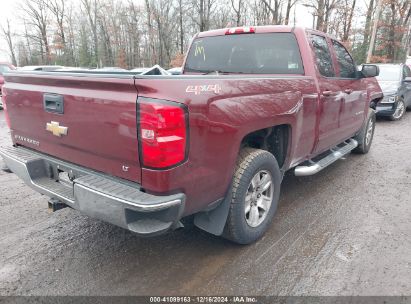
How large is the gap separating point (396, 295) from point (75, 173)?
2683 mm

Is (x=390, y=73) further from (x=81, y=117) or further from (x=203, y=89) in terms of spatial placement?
(x=81, y=117)

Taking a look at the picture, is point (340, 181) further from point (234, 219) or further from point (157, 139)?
point (157, 139)

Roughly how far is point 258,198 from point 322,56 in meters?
2.15

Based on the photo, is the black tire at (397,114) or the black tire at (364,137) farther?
the black tire at (397,114)

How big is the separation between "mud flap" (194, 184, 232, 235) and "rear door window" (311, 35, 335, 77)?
86.1 inches

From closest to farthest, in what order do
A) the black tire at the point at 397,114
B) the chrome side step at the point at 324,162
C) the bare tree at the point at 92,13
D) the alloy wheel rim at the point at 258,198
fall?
the alloy wheel rim at the point at 258,198, the chrome side step at the point at 324,162, the black tire at the point at 397,114, the bare tree at the point at 92,13

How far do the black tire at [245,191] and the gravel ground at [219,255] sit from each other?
0.52 feet

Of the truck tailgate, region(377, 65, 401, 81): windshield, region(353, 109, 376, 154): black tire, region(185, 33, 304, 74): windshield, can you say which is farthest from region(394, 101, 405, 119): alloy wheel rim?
the truck tailgate

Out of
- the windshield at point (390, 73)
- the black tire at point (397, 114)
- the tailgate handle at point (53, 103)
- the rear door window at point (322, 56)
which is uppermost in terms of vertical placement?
the rear door window at point (322, 56)

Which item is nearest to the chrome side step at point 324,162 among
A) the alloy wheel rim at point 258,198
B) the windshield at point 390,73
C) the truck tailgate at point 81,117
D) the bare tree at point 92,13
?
the alloy wheel rim at point 258,198

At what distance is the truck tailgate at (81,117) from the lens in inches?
87.5

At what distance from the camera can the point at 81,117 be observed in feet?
8.11

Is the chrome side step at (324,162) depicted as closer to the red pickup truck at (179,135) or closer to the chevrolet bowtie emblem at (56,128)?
the red pickup truck at (179,135)

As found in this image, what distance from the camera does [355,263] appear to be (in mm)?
2895
